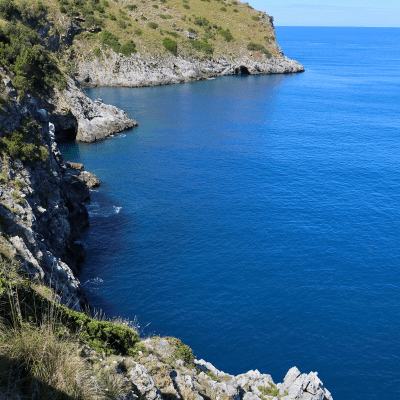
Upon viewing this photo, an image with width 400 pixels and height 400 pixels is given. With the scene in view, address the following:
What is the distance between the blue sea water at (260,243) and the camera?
42.2m

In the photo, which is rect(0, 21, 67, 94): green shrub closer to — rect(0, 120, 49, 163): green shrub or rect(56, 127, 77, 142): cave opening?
rect(0, 120, 49, 163): green shrub

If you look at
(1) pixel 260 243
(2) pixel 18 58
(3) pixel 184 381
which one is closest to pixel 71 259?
(1) pixel 260 243

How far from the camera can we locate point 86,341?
67.9 feet

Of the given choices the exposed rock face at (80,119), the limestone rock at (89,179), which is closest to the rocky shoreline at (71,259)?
the limestone rock at (89,179)

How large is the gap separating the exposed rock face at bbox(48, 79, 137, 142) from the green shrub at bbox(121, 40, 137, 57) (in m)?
76.8

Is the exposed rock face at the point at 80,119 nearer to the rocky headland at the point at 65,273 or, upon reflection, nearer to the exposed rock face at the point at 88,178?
the rocky headland at the point at 65,273

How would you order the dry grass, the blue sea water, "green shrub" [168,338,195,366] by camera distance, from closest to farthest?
the dry grass → "green shrub" [168,338,195,366] → the blue sea water

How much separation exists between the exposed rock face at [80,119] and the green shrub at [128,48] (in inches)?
3023

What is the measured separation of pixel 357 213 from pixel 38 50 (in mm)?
76224

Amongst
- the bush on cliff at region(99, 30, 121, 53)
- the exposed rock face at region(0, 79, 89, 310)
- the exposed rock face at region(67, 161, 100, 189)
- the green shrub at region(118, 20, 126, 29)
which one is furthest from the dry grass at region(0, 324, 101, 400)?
the green shrub at region(118, 20, 126, 29)

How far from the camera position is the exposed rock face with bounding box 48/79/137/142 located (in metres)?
106

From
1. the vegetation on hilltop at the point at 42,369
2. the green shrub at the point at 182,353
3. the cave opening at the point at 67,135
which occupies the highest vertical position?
the cave opening at the point at 67,135

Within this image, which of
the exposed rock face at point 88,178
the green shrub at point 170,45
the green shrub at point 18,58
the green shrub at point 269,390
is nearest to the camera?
the green shrub at point 269,390

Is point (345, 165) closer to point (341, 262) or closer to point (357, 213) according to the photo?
point (357, 213)
